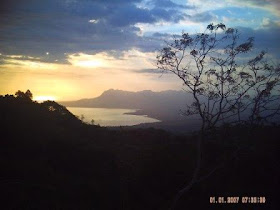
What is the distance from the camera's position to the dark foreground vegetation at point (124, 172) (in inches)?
657

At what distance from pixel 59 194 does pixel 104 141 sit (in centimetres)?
1772

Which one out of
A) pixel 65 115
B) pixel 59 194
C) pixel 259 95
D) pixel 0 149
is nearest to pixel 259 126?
pixel 259 95

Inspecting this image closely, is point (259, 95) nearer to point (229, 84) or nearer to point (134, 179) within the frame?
point (229, 84)
